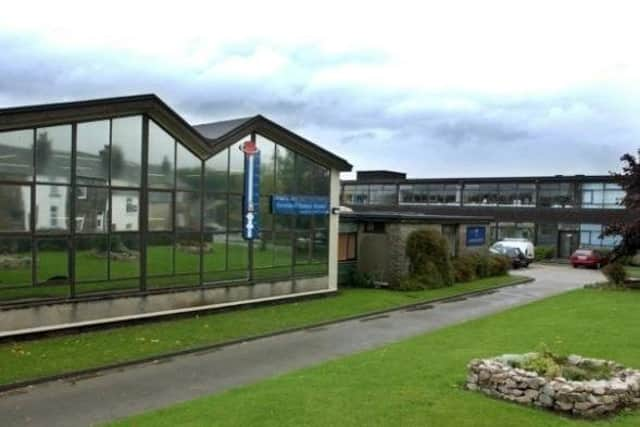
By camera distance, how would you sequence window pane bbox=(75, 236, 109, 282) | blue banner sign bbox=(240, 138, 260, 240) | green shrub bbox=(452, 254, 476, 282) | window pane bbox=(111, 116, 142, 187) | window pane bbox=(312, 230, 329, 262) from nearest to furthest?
window pane bbox=(75, 236, 109, 282), window pane bbox=(111, 116, 142, 187), blue banner sign bbox=(240, 138, 260, 240), window pane bbox=(312, 230, 329, 262), green shrub bbox=(452, 254, 476, 282)

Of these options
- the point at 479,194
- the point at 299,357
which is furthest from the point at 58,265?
the point at 479,194

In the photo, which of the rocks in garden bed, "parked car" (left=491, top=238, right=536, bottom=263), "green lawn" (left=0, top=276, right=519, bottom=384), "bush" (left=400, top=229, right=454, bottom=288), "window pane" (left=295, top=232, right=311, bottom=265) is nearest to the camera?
the rocks in garden bed

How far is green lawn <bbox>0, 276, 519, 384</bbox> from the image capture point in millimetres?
11758

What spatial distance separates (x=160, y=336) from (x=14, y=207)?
4.44 metres

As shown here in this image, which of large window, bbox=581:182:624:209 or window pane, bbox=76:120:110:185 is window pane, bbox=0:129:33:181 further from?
large window, bbox=581:182:624:209

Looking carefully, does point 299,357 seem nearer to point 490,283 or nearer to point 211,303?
point 211,303

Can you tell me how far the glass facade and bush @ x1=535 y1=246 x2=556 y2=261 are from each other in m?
33.6


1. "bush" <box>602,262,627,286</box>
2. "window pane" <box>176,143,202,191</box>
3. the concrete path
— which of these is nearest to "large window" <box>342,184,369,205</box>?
"bush" <box>602,262,627,286</box>

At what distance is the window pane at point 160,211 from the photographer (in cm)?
1655

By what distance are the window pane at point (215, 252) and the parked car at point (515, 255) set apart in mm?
25902

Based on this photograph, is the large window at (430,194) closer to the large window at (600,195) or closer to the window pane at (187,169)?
the large window at (600,195)

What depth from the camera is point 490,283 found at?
28.8 meters

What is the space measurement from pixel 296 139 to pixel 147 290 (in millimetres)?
7618

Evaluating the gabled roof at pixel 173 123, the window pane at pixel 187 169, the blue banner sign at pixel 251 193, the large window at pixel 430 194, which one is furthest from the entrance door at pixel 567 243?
the window pane at pixel 187 169
